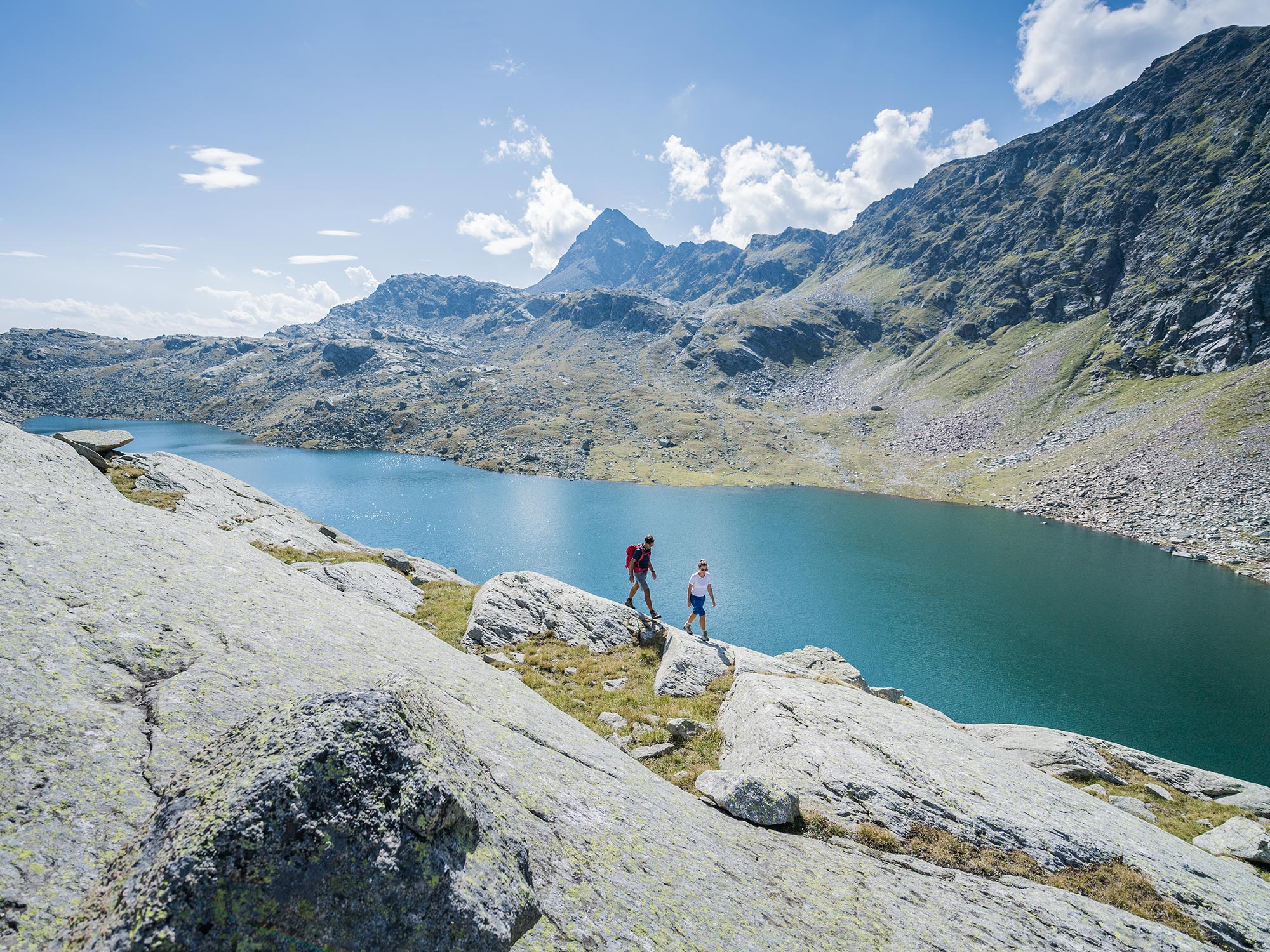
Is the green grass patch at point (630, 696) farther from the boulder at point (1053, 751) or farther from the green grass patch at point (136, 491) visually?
the green grass patch at point (136, 491)

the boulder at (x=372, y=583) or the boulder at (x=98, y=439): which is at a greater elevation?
the boulder at (x=98, y=439)

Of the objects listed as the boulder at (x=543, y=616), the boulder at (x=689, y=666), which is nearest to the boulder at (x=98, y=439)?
the boulder at (x=543, y=616)

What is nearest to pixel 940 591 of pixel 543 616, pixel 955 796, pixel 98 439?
pixel 543 616

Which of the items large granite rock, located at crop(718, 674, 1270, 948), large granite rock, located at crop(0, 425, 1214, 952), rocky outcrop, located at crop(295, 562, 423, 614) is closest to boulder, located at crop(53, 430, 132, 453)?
rocky outcrop, located at crop(295, 562, 423, 614)

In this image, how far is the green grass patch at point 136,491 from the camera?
2678 centimetres

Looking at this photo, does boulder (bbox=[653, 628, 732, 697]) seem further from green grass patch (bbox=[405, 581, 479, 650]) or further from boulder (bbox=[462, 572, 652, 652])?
green grass patch (bbox=[405, 581, 479, 650])

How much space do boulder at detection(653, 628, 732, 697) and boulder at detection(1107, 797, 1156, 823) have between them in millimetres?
16478

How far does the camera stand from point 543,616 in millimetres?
24188

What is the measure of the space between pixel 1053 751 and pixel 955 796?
17.4 metres

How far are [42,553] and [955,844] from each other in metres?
19.4

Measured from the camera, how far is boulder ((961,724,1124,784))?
911 inches

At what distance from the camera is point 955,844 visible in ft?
36.8

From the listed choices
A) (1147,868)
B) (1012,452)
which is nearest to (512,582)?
(1147,868)

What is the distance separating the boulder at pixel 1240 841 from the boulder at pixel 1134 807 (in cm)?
129
